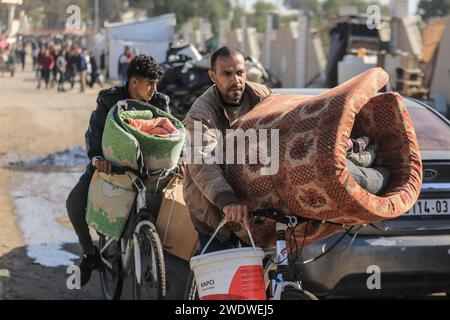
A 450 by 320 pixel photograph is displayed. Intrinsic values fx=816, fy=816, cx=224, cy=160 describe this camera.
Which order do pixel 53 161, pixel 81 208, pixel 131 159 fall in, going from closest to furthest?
pixel 131 159, pixel 81 208, pixel 53 161

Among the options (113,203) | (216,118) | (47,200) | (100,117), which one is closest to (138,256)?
(113,203)

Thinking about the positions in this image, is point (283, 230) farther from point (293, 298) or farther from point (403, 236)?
point (403, 236)

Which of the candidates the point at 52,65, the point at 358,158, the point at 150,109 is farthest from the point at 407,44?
the point at 358,158

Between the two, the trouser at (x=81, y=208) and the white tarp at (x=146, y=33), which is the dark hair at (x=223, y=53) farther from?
the white tarp at (x=146, y=33)

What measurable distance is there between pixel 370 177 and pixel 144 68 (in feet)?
7.84

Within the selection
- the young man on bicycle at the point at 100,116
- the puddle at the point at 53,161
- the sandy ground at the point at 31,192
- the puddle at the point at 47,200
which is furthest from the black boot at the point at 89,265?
the puddle at the point at 53,161

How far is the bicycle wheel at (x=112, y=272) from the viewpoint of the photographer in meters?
5.73

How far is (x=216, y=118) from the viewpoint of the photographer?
3.97 m

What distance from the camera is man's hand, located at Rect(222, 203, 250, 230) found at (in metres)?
3.56

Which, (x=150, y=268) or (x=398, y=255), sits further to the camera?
(x=150, y=268)

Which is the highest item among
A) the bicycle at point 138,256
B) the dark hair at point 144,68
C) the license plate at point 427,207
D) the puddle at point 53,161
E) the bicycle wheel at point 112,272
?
the dark hair at point 144,68

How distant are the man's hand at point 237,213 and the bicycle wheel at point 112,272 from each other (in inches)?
89.3

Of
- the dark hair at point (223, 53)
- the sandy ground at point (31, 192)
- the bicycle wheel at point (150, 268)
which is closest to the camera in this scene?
the dark hair at point (223, 53)

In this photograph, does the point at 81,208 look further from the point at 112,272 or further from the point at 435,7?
the point at 435,7
